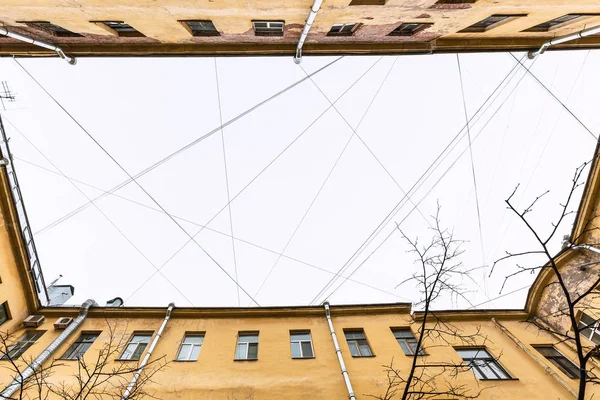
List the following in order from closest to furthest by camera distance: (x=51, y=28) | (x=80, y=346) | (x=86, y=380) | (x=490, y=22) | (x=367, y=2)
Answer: (x=367, y=2) < (x=86, y=380) < (x=51, y=28) < (x=490, y=22) < (x=80, y=346)

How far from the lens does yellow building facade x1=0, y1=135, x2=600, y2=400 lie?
9.88 metres

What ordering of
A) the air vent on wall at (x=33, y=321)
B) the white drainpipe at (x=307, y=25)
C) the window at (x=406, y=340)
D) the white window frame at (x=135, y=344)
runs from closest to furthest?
the white drainpipe at (x=307, y=25) < the white window frame at (x=135, y=344) < the window at (x=406, y=340) < the air vent on wall at (x=33, y=321)

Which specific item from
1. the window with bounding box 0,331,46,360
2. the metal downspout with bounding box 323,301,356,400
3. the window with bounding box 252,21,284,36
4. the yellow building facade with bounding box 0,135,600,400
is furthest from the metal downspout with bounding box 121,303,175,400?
the window with bounding box 252,21,284,36

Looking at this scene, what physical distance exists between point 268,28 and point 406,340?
1401 cm

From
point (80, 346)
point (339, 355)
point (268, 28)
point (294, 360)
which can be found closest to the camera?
point (339, 355)

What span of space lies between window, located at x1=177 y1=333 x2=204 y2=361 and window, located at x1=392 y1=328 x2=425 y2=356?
819cm

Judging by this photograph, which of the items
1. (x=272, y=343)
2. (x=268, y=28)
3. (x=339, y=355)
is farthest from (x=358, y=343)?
(x=268, y=28)

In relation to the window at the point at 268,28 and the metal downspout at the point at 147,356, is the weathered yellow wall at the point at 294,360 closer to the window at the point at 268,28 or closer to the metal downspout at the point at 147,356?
the metal downspout at the point at 147,356

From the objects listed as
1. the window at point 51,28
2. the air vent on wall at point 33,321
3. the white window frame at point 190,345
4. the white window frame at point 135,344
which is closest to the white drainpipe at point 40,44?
the window at point 51,28

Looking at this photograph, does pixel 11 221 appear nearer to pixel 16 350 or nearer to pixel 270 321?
pixel 16 350

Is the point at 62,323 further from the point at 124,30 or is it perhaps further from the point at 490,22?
the point at 490,22

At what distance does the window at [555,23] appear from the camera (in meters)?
11.0

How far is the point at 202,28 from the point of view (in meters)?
11.5

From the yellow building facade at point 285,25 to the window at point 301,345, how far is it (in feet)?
39.3
